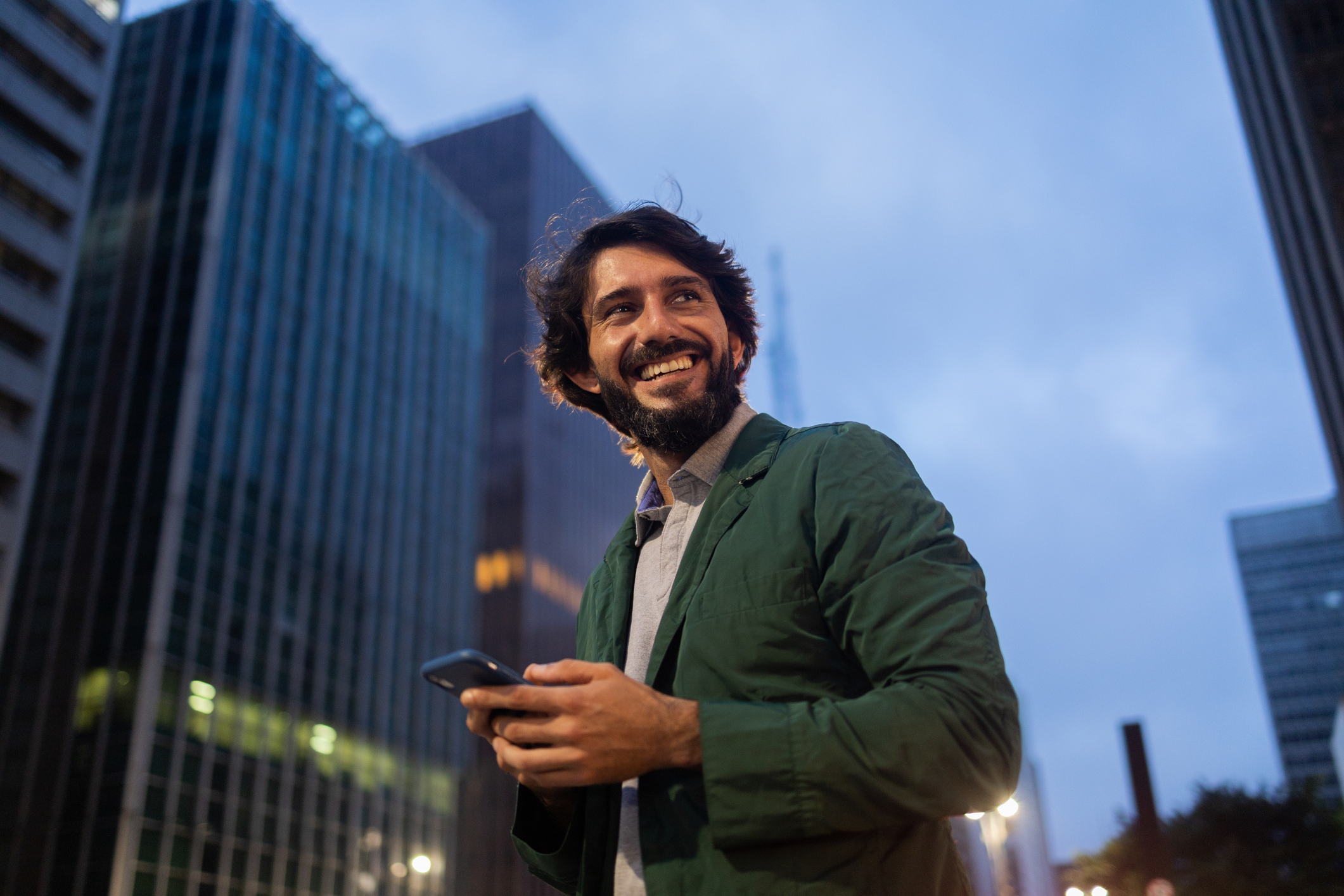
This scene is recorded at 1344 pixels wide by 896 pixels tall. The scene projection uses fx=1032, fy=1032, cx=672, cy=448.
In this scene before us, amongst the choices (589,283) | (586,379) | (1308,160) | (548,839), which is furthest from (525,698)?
(1308,160)

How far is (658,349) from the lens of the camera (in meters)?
2.58

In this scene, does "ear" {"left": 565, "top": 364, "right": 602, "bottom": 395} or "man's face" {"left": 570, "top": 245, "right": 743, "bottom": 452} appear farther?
"ear" {"left": 565, "top": 364, "right": 602, "bottom": 395}

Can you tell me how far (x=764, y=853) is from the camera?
65.0 inches

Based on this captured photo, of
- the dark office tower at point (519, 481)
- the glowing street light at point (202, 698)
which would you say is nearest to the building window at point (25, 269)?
the glowing street light at point (202, 698)

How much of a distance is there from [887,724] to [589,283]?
5.35 feet

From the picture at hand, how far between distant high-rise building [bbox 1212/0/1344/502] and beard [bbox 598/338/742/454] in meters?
53.3

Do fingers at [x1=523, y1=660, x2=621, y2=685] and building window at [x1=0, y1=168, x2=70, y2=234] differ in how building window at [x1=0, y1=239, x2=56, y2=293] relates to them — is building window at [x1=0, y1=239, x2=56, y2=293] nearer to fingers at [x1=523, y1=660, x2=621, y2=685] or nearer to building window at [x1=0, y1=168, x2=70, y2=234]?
building window at [x1=0, y1=168, x2=70, y2=234]

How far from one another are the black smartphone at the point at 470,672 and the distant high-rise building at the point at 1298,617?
5540 inches

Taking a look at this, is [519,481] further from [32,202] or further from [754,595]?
[754,595]

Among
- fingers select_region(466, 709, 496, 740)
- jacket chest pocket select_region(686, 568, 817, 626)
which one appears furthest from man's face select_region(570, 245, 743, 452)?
fingers select_region(466, 709, 496, 740)

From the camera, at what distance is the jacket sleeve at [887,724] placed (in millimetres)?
1577

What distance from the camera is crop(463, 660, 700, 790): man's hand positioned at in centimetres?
166

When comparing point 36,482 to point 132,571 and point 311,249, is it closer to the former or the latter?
point 132,571

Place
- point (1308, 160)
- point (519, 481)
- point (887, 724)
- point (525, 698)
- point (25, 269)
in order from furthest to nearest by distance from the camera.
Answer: point (519, 481)
point (1308, 160)
point (25, 269)
point (525, 698)
point (887, 724)
